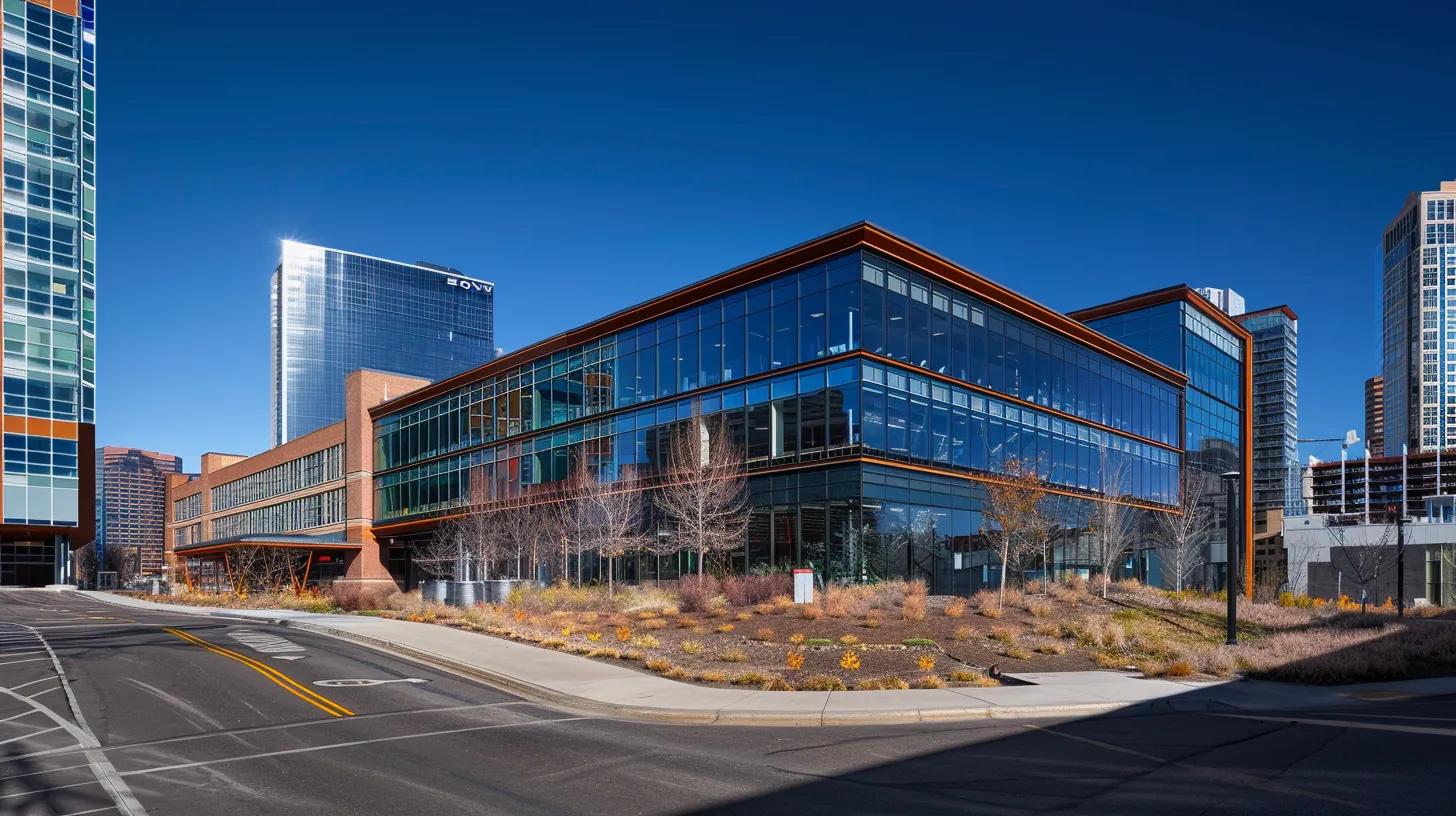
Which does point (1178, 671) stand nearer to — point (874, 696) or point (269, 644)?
point (874, 696)

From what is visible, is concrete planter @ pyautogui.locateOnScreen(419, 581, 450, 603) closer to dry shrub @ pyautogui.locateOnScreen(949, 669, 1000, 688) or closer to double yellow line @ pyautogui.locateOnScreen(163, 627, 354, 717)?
double yellow line @ pyautogui.locateOnScreen(163, 627, 354, 717)

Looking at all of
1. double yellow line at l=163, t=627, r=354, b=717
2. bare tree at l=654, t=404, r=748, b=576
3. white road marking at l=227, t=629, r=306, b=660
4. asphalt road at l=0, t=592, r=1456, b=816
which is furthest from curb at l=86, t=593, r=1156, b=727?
bare tree at l=654, t=404, r=748, b=576

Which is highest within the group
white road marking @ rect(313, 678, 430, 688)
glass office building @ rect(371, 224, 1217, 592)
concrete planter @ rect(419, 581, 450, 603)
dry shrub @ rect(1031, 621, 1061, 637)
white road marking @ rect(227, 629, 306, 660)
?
glass office building @ rect(371, 224, 1217, 592)

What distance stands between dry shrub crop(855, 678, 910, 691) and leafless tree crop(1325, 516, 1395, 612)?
47045mm

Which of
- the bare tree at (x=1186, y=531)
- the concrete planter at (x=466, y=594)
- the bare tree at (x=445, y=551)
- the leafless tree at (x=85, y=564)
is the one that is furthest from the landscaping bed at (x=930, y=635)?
the leafless tree at (x=85, y=564)

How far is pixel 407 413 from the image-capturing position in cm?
7044

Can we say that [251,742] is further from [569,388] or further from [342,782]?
[569,388]

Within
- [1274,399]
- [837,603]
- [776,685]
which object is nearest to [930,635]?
[837,603]

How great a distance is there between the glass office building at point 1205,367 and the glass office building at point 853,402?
4.20m

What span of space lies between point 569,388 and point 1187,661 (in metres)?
39.5

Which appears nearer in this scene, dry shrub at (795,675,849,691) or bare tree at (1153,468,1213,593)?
dry shrub at (795,675,849,691)

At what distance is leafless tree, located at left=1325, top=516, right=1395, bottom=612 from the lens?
190 feet

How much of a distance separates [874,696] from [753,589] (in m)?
17.2

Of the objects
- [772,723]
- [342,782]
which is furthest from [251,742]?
[772,723]
